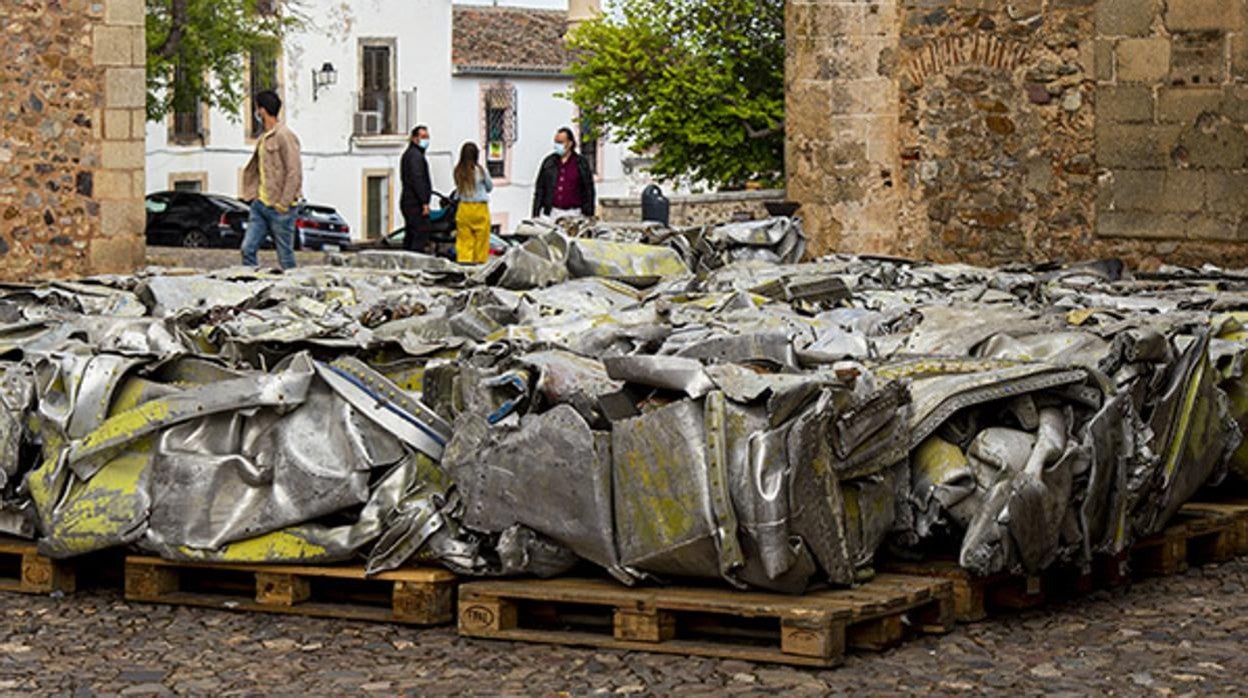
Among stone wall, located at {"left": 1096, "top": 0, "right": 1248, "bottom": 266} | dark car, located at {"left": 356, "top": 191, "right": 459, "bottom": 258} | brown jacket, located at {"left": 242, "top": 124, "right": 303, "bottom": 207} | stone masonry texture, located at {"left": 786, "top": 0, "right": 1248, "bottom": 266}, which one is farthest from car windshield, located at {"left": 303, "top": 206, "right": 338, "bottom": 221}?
stone wall, located at {"left": 1096, "top": 0, "right": 1248, "bottom": 266}

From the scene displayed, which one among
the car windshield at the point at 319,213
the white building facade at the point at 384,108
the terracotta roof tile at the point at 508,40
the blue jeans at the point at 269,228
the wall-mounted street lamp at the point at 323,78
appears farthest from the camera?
the terracotta roof tile at the point at 508,40

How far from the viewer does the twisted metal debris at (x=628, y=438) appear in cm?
681

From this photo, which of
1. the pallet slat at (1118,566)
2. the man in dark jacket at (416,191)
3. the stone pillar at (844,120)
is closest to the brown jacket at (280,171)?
the stone pillar at (844,120)

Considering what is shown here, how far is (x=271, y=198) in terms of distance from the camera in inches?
625

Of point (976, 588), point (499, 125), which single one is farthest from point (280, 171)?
point (499, 125)

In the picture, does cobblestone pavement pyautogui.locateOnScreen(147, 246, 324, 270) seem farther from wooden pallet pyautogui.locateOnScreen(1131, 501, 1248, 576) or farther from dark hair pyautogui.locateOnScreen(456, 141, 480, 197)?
wooden pallet pyautogui.locateOnScreen(1131, 501, 1248, 576)

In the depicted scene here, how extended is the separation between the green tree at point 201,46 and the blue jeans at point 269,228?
23.1 metres

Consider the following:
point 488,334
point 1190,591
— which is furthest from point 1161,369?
point 488,334

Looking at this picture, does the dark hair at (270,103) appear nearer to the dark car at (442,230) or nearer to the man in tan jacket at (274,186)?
the man in tan jacket at (274,186)

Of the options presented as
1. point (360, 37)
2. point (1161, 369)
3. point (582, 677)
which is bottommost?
point (582, 677)

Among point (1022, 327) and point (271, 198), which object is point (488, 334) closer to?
point (1022, 327)

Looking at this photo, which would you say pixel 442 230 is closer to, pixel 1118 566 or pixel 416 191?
pixel 416 191

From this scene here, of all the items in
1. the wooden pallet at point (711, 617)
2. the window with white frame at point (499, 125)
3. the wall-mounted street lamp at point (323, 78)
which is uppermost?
the wall-mounted street lamp at point (323, 78)

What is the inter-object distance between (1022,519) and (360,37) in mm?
44339
